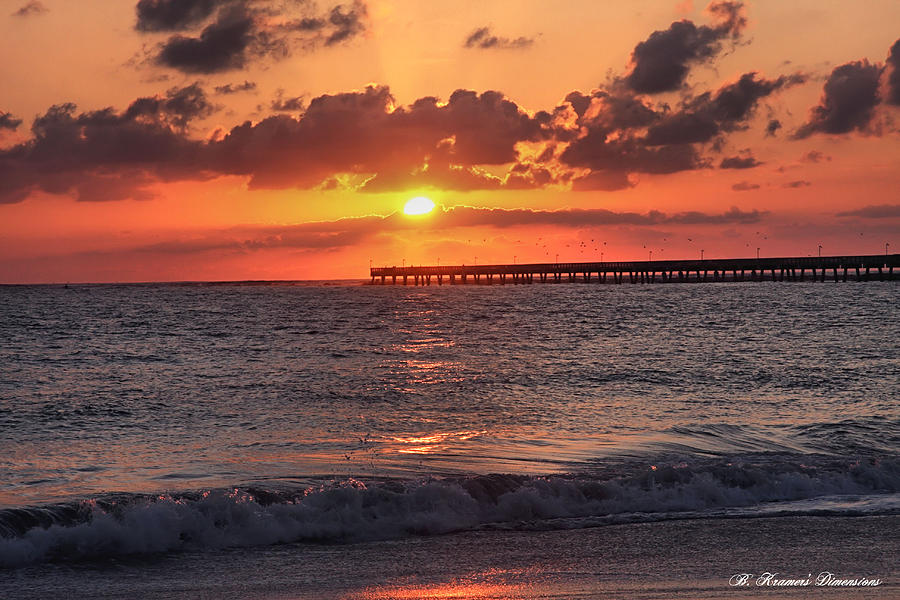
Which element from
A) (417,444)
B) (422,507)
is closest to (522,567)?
(422,507)

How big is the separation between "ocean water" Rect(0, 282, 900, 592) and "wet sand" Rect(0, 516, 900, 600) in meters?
0.42

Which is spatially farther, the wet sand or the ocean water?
the ocean water

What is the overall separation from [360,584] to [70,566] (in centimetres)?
341

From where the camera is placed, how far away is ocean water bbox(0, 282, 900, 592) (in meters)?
10.8

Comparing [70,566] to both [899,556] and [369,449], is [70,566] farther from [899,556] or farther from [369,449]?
[899,556]

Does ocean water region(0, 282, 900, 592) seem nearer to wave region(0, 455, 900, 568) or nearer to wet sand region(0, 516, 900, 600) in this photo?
wave region(0, 455, 900, 568)

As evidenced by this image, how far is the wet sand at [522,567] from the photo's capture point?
8.16m

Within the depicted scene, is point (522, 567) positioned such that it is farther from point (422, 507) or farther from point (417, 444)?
point (417, 444)

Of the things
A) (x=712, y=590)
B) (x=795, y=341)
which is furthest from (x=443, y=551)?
(x=795, y=341)

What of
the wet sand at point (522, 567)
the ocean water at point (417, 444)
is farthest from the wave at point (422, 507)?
the wet sand at point (522, 567)

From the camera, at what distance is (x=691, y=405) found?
2222 cm

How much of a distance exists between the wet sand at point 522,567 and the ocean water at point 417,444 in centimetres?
42

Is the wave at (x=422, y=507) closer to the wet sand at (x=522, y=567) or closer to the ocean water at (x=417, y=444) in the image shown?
the ocean water at (x=417, y=444)

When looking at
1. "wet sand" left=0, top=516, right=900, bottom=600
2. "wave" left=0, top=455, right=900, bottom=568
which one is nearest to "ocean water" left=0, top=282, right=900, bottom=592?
"wave" left=0, top=455, right=900, bottom=568
